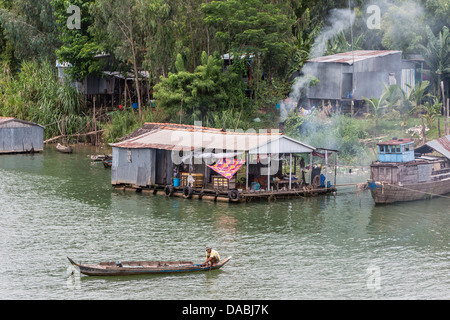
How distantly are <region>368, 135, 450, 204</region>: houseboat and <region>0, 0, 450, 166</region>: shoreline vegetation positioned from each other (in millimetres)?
8259

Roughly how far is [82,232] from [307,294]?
463 inches

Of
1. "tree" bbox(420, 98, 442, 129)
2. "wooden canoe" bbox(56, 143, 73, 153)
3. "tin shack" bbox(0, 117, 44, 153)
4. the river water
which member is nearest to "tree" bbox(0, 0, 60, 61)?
"tin shack" bbox(0, 117, 44, 153)

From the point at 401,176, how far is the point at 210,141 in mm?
9877

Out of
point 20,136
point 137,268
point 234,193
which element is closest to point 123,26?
point 20,136

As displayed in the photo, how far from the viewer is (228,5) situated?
2105 inches

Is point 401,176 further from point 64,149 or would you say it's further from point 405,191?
point 64,149

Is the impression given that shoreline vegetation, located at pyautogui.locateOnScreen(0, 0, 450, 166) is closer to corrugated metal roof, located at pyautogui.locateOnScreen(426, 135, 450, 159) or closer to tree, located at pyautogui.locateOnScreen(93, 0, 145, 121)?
tree, located at pyautogui.locateOnScreen(93, 0, 145, 121)

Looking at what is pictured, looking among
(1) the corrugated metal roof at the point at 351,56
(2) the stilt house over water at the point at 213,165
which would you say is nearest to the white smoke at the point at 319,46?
(1) the corrugated metal roof at the point at 351,56

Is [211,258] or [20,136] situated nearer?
[211,258]

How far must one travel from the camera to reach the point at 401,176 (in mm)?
38969

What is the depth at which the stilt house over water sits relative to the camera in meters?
39.0

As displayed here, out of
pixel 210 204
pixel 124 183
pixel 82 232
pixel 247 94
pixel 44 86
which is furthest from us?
pixel 44 86
